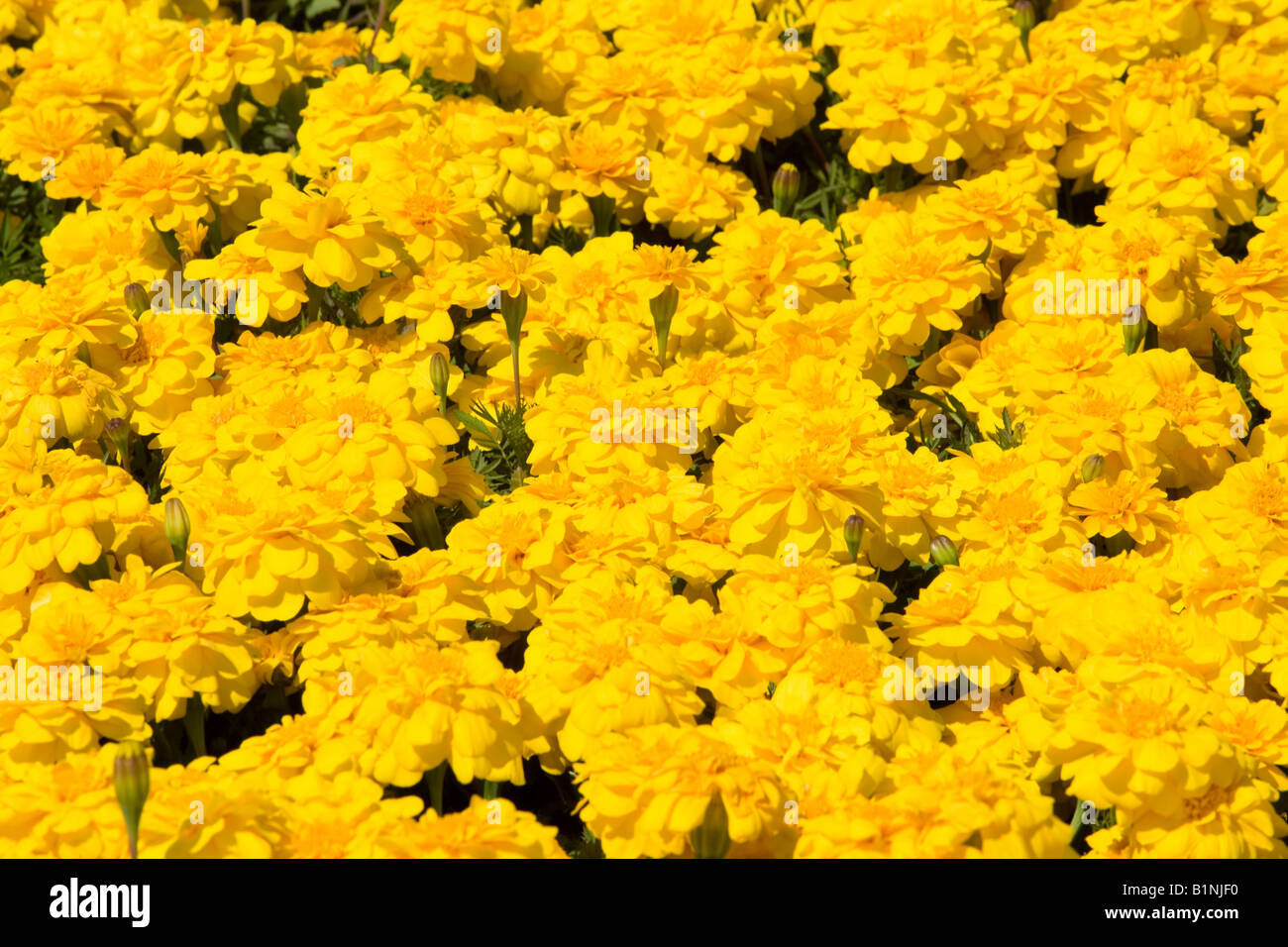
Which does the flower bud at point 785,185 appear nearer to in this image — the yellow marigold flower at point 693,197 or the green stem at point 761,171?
the yellow marigold flower at point 693,197

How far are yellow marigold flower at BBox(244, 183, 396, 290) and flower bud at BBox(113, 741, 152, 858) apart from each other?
1.32 metres

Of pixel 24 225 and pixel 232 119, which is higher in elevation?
pixel 232 119

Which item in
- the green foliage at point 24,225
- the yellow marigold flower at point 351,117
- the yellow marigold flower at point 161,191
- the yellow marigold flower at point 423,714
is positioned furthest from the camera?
the green foliage at point 24,225

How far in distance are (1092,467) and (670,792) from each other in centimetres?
111

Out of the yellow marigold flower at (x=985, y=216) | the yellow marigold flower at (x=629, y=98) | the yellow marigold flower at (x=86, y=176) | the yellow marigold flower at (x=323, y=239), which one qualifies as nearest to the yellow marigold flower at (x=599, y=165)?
the yellow marigold flower at (x=629, y=98)

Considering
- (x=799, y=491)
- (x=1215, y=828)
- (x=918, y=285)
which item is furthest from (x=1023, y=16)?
(x=1215, y=828)

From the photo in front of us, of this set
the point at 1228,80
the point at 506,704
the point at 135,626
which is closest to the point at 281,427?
the point at 135,626

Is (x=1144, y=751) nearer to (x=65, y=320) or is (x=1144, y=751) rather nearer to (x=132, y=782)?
(x=132, y=782)

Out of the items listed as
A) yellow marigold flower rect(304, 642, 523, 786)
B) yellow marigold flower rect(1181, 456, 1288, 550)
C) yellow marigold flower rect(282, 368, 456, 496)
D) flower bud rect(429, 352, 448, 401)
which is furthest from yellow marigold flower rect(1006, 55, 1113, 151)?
yellow marigold flower rect(304, 642, 523, 786)

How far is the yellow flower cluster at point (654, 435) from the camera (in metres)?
2.22

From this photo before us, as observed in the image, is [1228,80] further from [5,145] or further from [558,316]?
[5,145]

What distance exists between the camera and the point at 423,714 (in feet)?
7.35

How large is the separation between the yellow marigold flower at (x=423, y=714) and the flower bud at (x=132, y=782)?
0.34m
